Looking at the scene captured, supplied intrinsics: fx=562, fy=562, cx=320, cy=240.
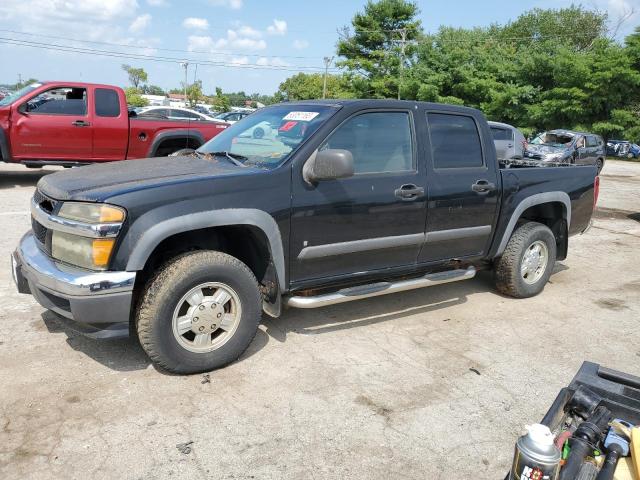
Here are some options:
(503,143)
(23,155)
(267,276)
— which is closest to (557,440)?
(267,276)

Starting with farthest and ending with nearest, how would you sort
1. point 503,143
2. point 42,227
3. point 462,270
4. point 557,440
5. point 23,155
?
point 503,143
point 23,155
point 462,270
point 42,227
point 557,440

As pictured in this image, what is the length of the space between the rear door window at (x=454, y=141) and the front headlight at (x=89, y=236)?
2.53m

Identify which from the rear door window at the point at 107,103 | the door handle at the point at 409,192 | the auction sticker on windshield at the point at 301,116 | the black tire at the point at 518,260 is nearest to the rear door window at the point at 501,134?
the rear door window at the point at 107,103

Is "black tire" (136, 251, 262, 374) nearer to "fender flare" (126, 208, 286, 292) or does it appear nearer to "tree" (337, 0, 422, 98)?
"fender flare" (126, 208, 286, 292)

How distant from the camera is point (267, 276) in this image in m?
3.84

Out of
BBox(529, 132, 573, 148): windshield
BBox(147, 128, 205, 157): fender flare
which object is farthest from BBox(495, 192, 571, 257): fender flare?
BBox(529, 132, 573, 148): windshield

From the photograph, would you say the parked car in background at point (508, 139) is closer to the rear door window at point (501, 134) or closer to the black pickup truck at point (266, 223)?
the rear door window at point (501, 134)

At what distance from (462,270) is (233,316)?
2.19 meters

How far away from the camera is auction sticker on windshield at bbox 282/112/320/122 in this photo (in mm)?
4129

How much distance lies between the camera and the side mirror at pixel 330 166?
3.65 metres

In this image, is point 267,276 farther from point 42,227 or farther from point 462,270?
point 462,270

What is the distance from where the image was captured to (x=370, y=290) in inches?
164

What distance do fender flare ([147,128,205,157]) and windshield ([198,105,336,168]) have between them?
6.33 m

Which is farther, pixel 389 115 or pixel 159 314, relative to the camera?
pixel 389 115
